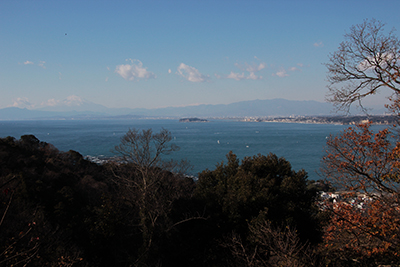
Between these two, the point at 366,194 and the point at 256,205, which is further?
the point at 256,205

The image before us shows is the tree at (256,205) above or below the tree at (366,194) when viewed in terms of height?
below

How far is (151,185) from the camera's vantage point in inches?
407

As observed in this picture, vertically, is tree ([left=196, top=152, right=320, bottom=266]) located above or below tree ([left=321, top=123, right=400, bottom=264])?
below

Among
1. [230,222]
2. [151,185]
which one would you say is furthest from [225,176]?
[151,185]

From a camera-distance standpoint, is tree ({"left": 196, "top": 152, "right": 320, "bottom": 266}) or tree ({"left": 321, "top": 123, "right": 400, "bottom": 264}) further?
tree ({"left": 196, "top": 152, "right": 320, "bottom": 266})

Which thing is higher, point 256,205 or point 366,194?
point 366,194

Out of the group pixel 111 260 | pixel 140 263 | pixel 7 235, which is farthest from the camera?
pixel 111 260

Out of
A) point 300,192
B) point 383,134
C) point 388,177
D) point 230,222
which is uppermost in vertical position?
point 383,134

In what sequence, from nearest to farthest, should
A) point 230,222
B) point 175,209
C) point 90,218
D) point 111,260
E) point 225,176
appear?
point 111,260 < point 90,218 < point 230,222 < point 175,209 < point 225,176

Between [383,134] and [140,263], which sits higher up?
[383,134]

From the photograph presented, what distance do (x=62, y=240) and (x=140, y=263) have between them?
9.39ft

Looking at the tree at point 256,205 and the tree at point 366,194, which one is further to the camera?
the tree at point 256,205

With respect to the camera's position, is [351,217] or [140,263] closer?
[351,217]

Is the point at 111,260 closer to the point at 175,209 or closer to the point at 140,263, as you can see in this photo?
the point at 140,263
